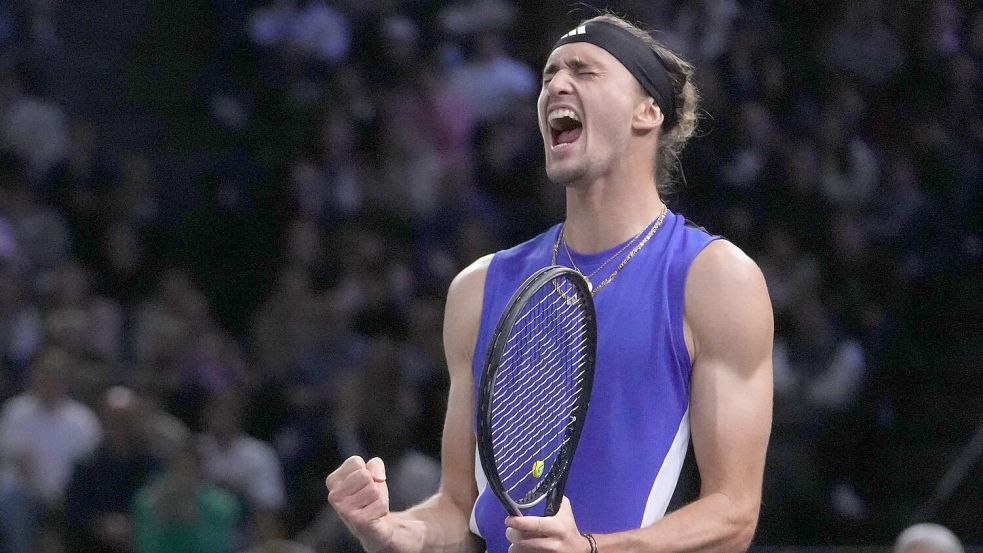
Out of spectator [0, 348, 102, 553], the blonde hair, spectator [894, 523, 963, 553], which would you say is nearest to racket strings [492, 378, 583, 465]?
the blonde hair

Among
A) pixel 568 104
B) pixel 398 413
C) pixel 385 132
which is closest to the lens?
pixel 568 104

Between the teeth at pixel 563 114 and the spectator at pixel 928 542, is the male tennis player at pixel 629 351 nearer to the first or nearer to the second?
the teeth at pixel 563 114

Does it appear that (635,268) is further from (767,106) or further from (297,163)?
(297,163)

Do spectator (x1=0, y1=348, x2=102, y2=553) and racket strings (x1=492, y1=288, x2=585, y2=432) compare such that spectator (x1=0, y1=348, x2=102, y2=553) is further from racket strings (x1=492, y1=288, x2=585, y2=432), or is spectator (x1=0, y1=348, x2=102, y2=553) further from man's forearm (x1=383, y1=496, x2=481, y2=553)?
racket strings (x1=492, y1=288, x2=585, y2=432)

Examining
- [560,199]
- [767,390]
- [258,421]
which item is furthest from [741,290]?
[560,199]

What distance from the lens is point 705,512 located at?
11.2 ft

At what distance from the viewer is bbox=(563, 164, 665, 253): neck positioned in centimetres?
377

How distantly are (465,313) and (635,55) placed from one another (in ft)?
2.36

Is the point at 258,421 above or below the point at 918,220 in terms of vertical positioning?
below

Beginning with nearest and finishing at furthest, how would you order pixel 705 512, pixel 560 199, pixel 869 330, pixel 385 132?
pixel 705 512, pixel 869 330, pixel 560 199, pixel 385 132

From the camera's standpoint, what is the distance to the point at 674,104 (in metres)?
3.91

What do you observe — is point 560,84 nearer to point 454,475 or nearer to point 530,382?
point 530,382

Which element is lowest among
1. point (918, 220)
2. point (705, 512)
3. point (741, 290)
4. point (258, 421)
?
point (258, 421)

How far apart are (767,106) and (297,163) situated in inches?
119
